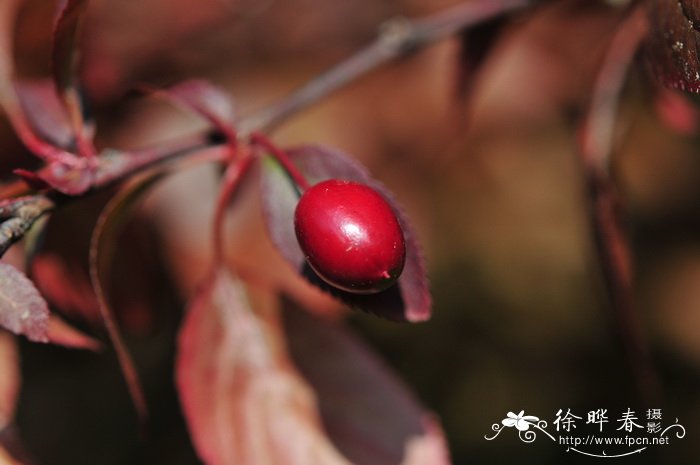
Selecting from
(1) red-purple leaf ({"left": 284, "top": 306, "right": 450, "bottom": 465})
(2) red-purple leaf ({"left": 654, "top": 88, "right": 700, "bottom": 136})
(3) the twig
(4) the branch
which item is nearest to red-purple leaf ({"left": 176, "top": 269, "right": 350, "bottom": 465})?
(1) red-purple leaf ({"left": 284, "top": 306, "right": 450, "bottom": 465})

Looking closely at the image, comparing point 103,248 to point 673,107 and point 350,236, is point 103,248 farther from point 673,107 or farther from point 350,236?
point 673,107

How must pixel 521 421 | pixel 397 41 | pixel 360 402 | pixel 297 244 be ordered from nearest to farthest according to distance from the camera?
Answer: pixel 297 244 < pixel 360 402 < pixel 397 41 < pixel 521 421

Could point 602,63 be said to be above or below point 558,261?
below

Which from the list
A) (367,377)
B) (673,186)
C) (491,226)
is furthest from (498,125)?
(367,377)

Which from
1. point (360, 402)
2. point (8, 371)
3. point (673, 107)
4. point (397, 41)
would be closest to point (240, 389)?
point (360, 402)

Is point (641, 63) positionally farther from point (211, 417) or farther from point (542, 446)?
point (542, 446)

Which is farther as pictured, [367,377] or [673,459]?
[673,459]
